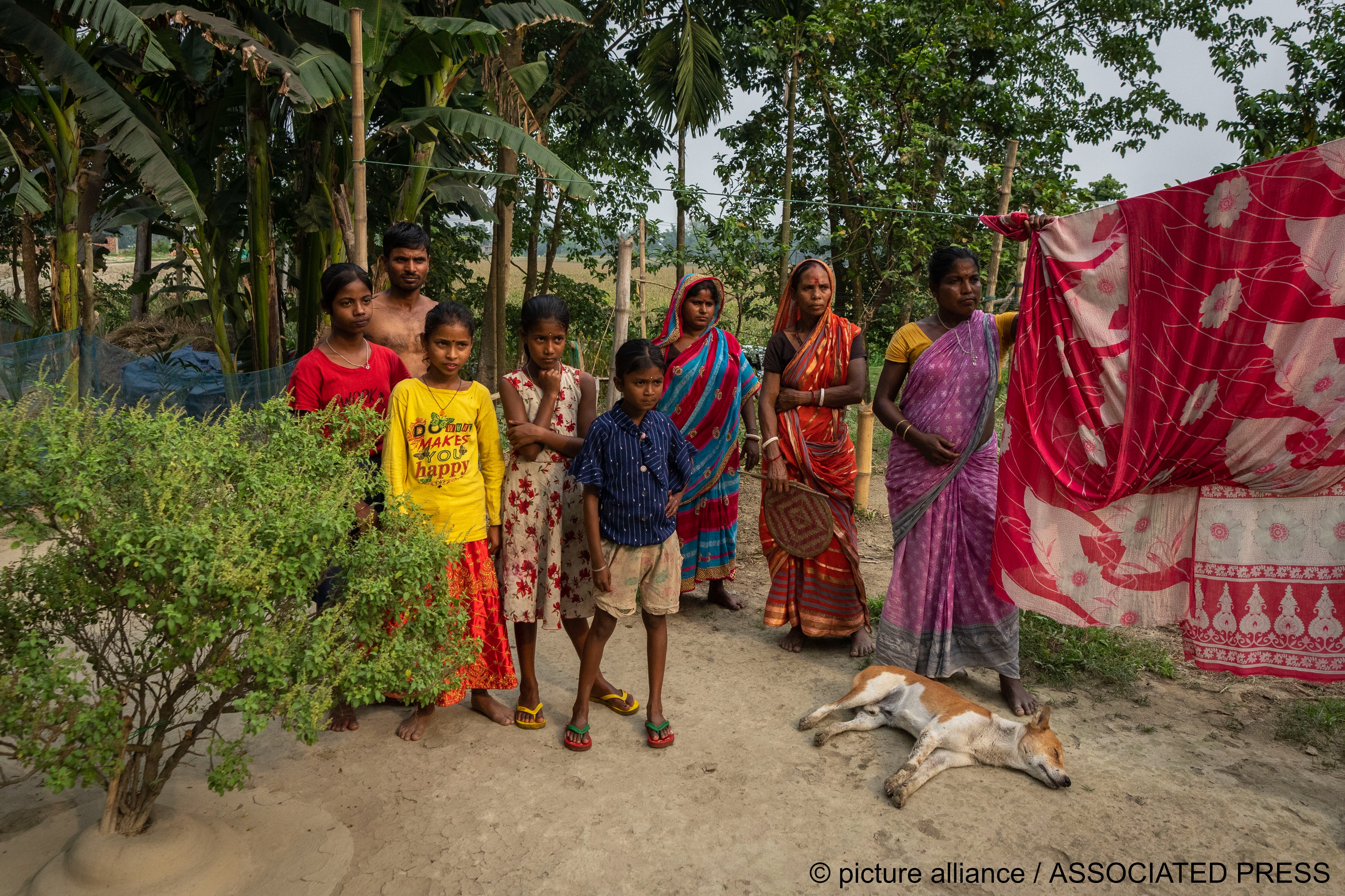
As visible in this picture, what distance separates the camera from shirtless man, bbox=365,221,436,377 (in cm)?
385

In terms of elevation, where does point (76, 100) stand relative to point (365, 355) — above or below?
above

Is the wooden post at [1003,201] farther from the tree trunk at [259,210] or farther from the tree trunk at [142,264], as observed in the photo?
the tree trunk at [142,264]

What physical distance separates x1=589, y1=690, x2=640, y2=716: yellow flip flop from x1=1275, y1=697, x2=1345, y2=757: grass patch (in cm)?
265

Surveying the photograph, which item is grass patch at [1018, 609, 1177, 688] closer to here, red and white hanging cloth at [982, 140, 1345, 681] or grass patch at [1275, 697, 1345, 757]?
grass patch at [1275, 697, 1345, 757]

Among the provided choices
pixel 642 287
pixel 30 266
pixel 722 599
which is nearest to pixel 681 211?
pixel 642 287

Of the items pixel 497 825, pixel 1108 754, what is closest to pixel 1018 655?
pixel 1108 754

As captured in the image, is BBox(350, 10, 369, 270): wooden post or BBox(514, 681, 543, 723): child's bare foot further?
BBox(350, 10, 369, 270): wooden post

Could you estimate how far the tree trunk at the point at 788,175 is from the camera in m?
9.37

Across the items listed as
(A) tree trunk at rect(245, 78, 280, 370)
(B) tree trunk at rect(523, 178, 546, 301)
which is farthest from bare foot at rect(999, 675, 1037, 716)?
(B) tree trunk at rect(523, 178, 546, 301)

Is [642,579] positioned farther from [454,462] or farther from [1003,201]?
[1003,201]

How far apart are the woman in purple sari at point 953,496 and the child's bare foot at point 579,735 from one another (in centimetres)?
154

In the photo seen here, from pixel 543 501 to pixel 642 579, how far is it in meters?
0.53

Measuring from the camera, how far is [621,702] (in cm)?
379

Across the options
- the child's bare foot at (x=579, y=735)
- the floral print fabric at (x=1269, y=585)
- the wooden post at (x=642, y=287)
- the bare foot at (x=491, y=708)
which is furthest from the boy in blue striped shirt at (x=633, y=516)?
the wooden post at (x=642, y=287)
